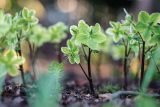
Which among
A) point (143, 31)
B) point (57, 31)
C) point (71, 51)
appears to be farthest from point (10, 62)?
point (57, 31)

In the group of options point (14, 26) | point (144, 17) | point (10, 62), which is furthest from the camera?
point (14, 26)

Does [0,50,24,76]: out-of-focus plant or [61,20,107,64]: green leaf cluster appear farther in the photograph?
[61,20,107,64]: green leaf cluster

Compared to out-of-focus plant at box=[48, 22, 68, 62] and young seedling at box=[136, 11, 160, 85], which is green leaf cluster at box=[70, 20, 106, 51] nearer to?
young seedling at box=[136, 11, 160, 85]

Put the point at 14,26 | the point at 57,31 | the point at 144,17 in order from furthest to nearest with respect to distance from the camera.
A: 1. the point at 57,31
2. the point at 14,26
3. the point at 144,17

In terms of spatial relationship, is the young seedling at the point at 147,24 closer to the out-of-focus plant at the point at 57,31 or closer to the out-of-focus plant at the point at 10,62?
the out-of-focus plant at the point at 10,62

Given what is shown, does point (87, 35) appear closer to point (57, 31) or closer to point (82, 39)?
point (82, 39)

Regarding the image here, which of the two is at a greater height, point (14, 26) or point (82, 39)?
point (14, 26)

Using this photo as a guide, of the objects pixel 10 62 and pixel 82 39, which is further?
pixel 82 39

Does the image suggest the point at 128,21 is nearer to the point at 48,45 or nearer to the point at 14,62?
the point at 14,62

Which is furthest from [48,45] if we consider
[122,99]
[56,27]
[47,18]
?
[122,99]

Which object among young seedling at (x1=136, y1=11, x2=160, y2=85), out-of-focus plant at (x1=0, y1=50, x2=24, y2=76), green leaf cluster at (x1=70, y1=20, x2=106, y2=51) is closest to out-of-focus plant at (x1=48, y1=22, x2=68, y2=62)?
green leaf cluster at (x1=70, y1=20, x2=106, y2=51)

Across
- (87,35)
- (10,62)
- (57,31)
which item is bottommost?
(10,62)
